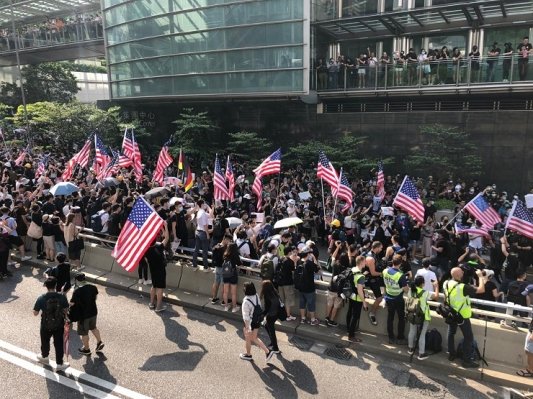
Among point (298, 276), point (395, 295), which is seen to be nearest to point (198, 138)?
point (298, 276)

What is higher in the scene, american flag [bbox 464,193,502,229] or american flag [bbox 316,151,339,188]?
american flag [bbox 316,151,339,188]

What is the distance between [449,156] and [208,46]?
48.7 feet

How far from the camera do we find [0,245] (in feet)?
36.7

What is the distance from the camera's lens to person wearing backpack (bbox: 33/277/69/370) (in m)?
7.16

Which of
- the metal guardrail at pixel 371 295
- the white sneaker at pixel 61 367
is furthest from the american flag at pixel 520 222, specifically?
the white sneaker at pixel 61 367

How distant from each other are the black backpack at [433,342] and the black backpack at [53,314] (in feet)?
20.1

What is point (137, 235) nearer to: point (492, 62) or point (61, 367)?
point (61, 367)

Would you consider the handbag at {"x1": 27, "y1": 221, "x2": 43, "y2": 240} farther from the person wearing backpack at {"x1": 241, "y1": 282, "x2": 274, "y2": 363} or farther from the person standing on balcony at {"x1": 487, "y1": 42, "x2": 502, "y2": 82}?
the person standing on balcony at {"x1": 487, "y1": 42, "x2": 502, "y2": 82}

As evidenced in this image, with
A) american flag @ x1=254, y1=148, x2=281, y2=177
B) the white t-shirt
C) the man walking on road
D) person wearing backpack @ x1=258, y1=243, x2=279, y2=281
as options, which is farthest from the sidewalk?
american flag @ x1=254, y1=148, x2=281, y2=177

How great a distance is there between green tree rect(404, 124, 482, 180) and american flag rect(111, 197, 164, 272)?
48.8 ft

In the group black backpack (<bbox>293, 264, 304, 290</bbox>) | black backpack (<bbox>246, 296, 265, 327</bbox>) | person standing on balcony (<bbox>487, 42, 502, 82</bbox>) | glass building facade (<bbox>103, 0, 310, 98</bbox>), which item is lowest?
black backpack (<bbox>246, 296, 265, 327</bbox>)

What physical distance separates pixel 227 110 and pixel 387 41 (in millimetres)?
10411

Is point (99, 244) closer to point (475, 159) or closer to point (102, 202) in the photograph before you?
point (102, 202)

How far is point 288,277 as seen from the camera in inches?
353
